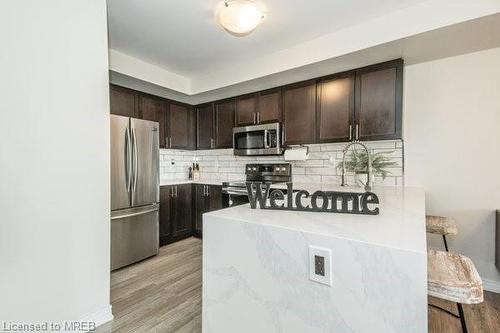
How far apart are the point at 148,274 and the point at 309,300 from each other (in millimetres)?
2254

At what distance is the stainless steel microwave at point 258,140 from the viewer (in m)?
3.26

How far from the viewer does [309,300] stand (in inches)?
36.2

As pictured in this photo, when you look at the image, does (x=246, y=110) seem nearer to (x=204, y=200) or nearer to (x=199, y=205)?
(x=204, y=200)

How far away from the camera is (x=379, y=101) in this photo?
2.57 meters

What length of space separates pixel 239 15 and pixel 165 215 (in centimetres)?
266

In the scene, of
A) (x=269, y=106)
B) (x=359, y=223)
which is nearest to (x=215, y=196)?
(x=269, y=106)

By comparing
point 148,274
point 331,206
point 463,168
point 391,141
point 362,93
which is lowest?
point 148,274

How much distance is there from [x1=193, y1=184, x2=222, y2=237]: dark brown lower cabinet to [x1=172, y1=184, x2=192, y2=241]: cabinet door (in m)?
0.10

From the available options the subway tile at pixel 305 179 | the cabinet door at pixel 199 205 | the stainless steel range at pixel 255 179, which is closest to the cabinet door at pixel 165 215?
the cabinet door at pixel 199 205

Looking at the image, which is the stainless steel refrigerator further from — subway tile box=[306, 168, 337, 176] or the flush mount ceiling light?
subway tile box=[306, 168, 337, 176]

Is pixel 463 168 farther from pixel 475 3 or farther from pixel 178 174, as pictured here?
pixel 178 174

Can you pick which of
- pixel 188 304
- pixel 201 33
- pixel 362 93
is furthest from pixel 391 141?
pixel 188 304

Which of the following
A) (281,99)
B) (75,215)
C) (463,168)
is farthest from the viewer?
(281,99)

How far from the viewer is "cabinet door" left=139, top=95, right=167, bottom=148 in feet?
11.2
